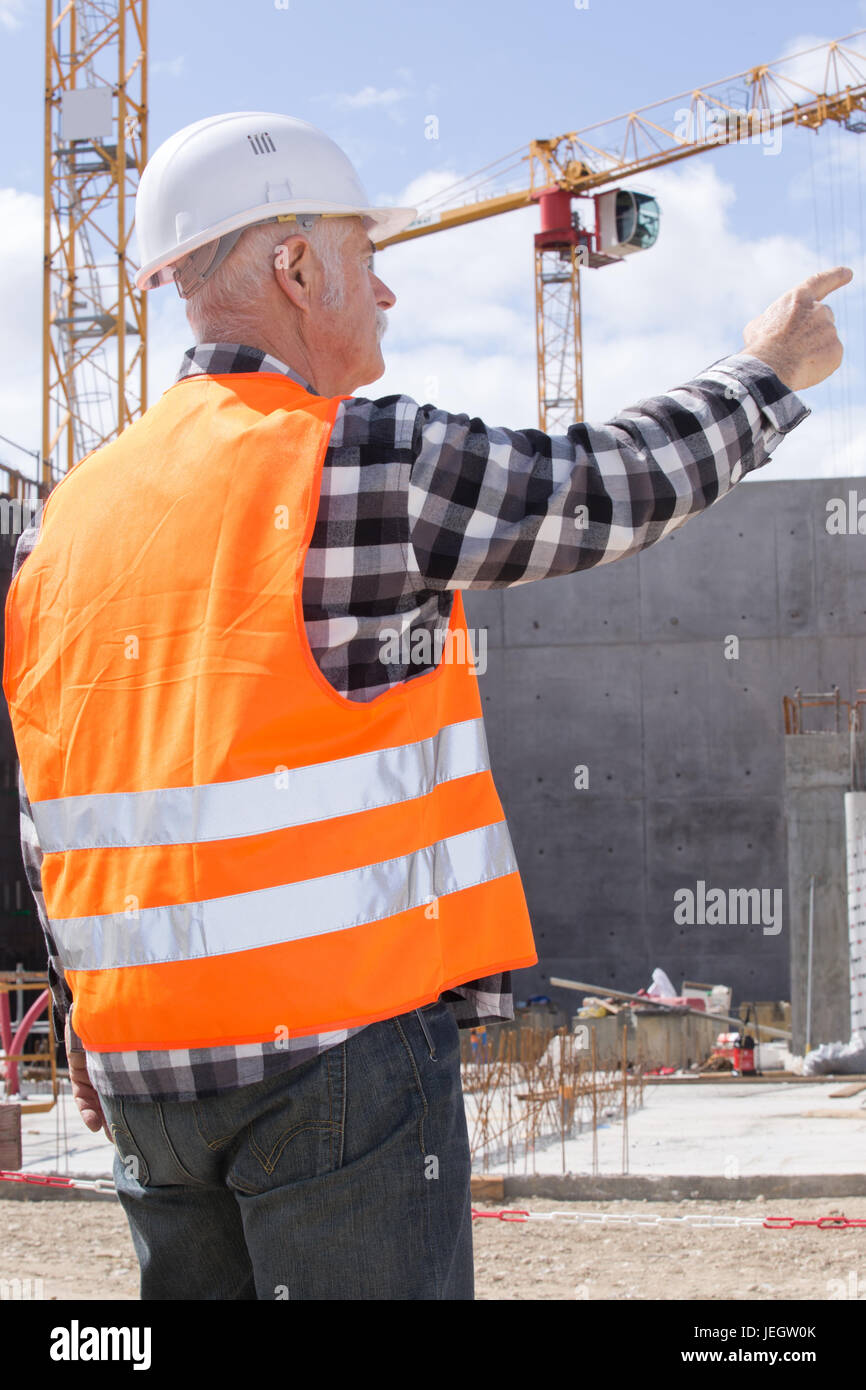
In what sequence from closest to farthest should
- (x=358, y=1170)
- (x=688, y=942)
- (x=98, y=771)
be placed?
(x=358, y=1170) < (x=98, y=771) < (x=688, y=942)

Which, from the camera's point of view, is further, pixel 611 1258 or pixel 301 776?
pixel 611 1258

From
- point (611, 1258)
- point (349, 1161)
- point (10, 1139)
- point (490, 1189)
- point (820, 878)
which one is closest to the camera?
point (349, 1161)

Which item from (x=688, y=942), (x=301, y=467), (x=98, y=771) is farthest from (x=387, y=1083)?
(x=688, y=942)

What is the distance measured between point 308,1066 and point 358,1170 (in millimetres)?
101

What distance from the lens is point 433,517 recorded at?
1.28m

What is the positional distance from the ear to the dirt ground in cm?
471

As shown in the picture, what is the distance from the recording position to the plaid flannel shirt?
4.18 feet

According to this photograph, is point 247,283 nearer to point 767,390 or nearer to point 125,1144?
point 767,390

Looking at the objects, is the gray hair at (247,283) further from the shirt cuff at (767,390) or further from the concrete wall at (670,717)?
the concrete wall at (670,717)

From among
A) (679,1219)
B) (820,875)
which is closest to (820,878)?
(820,875)

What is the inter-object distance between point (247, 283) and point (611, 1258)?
5.44 metres
